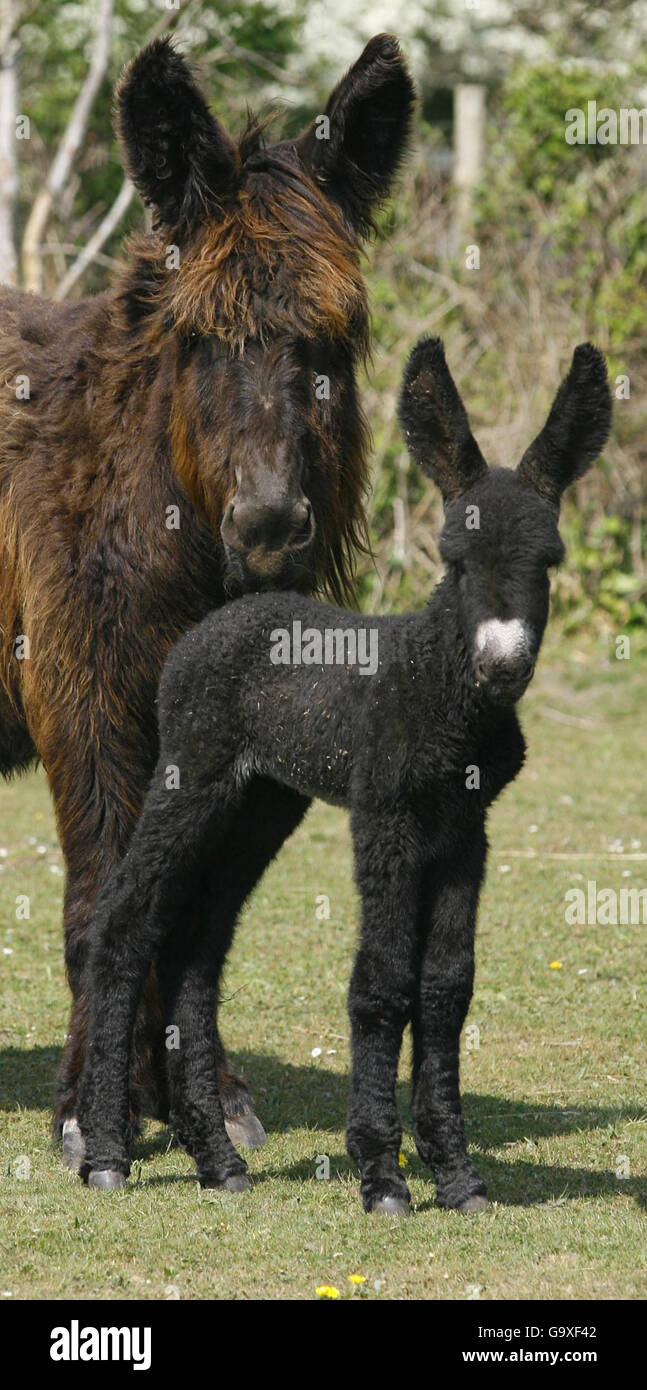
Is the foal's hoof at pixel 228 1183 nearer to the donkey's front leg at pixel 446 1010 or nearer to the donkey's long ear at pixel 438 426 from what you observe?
the donkey's front leg at pixel 446 1010

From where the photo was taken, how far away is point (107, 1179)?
199 inches

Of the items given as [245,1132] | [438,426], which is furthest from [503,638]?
[245,1132]

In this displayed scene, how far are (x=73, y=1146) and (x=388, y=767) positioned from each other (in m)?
1.89

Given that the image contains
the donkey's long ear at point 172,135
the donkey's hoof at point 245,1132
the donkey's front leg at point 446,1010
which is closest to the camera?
the donkey's front leg at point 446,1010

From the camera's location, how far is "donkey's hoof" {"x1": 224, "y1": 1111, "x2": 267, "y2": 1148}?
579cm

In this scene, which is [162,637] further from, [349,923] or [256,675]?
[349,923]

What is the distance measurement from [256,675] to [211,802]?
413 millimetres

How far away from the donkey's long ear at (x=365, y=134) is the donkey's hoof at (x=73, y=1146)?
3180 mm

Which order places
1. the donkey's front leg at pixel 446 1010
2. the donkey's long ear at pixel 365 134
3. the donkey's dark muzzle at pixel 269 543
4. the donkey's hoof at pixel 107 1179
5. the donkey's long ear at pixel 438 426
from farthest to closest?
the donkey's long ear at pixel 365 134 → the donkey's hoof at pixel 107 1179 → the donkey's dark muzzle at pixel 269 543 → the donkey's front leg at pixel 446 1010 → the donkey's long ear at pixel 438 426

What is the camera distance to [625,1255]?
4406 mm

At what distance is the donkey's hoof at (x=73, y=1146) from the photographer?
5.46 m

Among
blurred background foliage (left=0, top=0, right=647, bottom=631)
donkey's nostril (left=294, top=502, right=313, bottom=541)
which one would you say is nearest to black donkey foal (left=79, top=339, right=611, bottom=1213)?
donkey's nostril (left=294, top=502, right=313, bottom=541)

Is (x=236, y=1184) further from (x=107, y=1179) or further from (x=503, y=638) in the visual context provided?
(x=503, y=638)

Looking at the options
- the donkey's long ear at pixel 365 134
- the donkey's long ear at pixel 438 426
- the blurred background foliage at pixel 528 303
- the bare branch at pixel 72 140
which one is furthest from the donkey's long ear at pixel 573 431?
the bare branch at pixel 72 140
